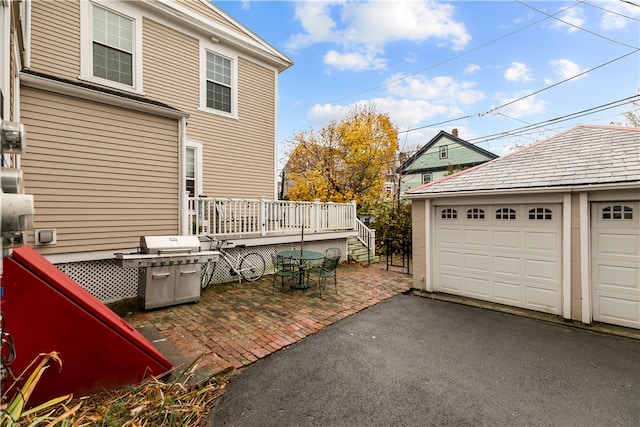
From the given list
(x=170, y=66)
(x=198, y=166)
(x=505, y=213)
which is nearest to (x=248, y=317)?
(x=198, y=166)

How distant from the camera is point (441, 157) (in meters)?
25.0

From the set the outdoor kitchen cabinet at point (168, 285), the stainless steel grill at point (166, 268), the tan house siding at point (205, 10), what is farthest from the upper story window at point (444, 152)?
the outdoor kitchen cabinet at point (168, 285)

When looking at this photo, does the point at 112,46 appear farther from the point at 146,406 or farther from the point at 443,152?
the point at 443,152

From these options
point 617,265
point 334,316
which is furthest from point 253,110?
point 617,265

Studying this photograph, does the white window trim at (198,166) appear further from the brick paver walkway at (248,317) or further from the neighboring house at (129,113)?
the brick paver walkway at (248,317)

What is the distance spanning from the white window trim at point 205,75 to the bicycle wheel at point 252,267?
4685mm

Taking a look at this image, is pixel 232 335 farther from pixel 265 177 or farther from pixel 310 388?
pixel 265 177

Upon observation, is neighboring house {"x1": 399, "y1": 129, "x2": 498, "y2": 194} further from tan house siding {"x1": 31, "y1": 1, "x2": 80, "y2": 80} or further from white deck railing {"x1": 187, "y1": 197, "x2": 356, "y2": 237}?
tan house siding {"x1": 31, "y1": 1, "x2": 80, "y2": 80}

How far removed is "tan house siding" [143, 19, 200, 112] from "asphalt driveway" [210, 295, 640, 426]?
7598mm

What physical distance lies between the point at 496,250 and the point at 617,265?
5.90 ft

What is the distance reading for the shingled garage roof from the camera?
201 inches

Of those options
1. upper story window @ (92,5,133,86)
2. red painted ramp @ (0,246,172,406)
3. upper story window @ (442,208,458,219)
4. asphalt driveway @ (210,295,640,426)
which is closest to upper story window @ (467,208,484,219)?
upper story window @ (442,208,458,219)

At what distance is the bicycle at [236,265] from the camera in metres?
6.80

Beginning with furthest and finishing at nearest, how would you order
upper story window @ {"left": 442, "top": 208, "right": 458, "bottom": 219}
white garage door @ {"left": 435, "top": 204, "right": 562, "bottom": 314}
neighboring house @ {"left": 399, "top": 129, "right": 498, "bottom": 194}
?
neighboring house @ {"left": 399, "top": 129, "right": 498, "bottom": 194}
upper story window @ {"left": 442, "top": 208, "right": 458, "bottom": 219}
white garage door @ {"left": 435, "top": 204, "right": 562, "bottom": 314}
